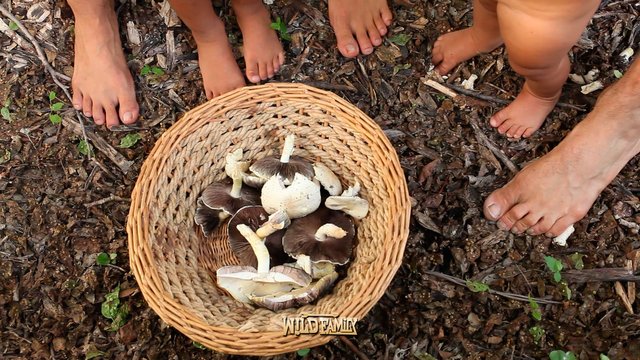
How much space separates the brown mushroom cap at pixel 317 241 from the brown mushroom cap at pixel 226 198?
149 mm

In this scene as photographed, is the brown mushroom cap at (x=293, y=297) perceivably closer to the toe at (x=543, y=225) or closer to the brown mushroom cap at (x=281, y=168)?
the brown mushroom cap at (x=281, y=168)

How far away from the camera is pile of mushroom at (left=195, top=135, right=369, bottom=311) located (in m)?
1.41

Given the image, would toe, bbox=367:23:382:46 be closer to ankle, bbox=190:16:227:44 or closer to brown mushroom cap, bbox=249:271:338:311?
ankle, bbox=190:16:227:44

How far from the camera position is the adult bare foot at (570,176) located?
150cm

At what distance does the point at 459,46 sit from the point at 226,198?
86 cm

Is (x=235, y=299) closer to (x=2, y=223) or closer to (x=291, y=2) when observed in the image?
(x=2, y=223)

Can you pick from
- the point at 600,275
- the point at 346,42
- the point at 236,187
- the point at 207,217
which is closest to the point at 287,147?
the point at 236,187

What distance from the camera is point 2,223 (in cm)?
172

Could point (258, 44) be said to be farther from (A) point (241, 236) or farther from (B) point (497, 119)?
(B) point (497, 119)

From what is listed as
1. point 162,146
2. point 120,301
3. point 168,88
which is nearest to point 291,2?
point 168,88

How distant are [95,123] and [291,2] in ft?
2.52

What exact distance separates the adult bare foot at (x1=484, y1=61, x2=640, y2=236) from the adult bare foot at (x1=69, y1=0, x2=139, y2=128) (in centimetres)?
119

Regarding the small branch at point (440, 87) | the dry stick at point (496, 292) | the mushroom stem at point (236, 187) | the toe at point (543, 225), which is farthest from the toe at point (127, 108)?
the toe at point (543, 225)

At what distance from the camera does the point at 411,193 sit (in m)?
1.68
